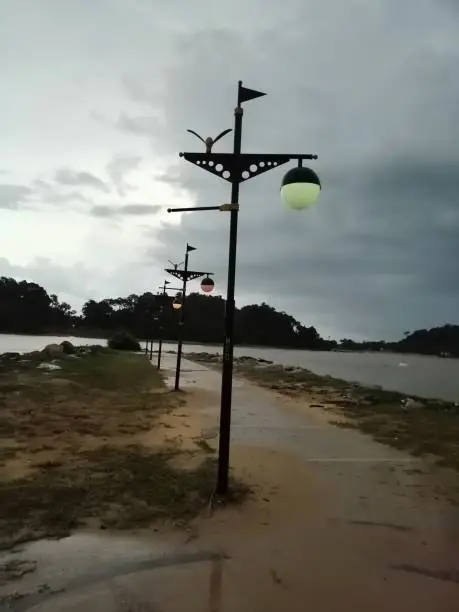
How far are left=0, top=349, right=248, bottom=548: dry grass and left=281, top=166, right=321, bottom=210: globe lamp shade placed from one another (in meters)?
3.53

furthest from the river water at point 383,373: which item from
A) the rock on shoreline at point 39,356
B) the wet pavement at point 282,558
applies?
the wet pavement at point 282,558

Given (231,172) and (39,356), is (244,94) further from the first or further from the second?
(39,356)

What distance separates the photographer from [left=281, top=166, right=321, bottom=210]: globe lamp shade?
6008mm

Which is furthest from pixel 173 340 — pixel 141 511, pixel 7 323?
pixel 141 511

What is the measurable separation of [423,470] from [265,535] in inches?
168

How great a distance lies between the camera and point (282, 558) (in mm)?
4766

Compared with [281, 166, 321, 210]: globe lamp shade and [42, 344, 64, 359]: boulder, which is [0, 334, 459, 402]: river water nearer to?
[42, 344, 64, 359]: boulder

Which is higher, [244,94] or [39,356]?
[244,94]

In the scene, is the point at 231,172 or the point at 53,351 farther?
the point at 53,351

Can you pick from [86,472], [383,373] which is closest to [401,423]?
[86,472]

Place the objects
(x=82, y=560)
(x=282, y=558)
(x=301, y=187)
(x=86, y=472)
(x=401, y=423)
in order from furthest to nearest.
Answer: (x=401, y=423), (x=86, y=472), (x=301, y=187), (x=282, y=558), (x=82, y=560)

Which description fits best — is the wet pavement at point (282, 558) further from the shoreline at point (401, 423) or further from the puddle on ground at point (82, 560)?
→ the shoreline at point (401, 423)

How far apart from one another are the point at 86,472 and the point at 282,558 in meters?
3.66

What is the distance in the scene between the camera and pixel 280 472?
8039 mm
